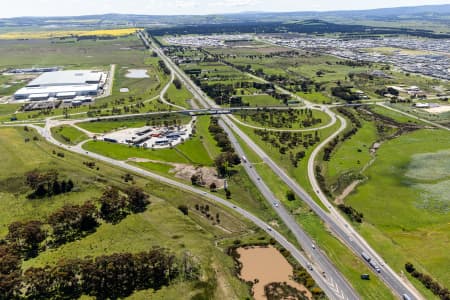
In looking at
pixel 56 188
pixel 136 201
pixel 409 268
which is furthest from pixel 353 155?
pixel 56 188

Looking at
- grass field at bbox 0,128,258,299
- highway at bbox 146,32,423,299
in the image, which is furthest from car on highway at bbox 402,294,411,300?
grass field at bbox 0,128,258,299

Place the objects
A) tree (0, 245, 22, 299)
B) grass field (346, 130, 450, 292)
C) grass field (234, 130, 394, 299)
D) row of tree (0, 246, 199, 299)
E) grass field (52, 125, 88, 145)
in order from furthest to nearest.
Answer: grass field (52, 125, 88, 145) → grass field (346, 130, 450, 292) → grass field (234, 130, 394, 299) → row of tree (0, 246, 199, 299) → tree (0, 245, 22, 299)

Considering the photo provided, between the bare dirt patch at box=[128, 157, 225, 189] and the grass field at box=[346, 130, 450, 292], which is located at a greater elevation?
the bare dirt patch at box=[128, 157, 225, 189]

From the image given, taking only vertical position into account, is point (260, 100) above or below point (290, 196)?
above

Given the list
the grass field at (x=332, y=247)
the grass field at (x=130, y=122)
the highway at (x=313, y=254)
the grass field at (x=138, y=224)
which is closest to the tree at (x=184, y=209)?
the grass field at (x=138, y=224)

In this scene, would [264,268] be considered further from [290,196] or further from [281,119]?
[281,119]

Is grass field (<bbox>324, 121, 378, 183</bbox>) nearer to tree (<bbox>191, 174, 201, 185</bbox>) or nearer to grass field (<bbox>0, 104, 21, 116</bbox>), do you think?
tree (<bbox>191, 174, 201, 185</bbox>)

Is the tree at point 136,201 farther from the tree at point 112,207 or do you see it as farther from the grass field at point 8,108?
the grass field at point 8,108
